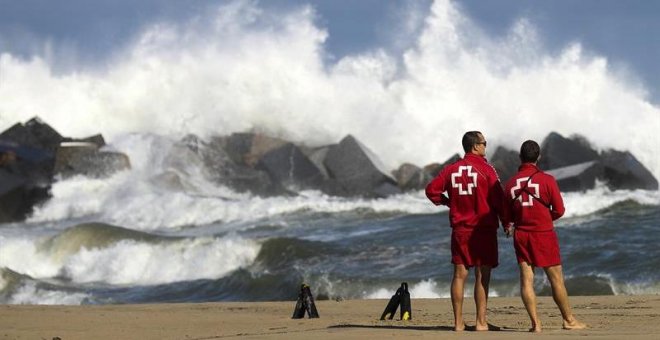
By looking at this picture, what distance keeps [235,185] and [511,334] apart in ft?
111

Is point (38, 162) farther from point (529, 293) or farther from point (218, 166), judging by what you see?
point (529, 293)

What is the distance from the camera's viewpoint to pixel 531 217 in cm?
721

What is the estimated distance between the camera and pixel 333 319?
32.2ft

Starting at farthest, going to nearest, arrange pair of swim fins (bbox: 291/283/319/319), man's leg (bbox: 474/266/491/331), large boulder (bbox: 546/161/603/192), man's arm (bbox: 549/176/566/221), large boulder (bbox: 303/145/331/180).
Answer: large boulder (bbox: 303/145/331/180) → large boulder (bbox: 546/161/603/192) → pair of swim fins (bbox: 291/283/319/319) → man's leg (bbox: 474/266/491/331) → man's arm (bbox: 549/176/566/221)

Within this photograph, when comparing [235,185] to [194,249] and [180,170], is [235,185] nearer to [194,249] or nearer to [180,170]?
[180,170]

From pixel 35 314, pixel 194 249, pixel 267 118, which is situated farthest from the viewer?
pixel 267 118

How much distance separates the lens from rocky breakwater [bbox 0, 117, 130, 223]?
1505 inches

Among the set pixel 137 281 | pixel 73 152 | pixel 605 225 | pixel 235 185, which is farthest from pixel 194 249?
pixel 73 152

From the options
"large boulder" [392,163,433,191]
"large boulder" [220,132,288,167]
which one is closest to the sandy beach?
"large boulder" [392,163,433,191]

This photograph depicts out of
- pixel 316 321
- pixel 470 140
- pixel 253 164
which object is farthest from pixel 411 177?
pixel 470 140

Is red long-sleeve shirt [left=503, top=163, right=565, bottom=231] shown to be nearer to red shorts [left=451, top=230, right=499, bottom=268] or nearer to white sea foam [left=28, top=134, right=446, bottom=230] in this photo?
red shorts [left=451, top=230, right=499, bottom=268]

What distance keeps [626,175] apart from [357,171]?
10037mm

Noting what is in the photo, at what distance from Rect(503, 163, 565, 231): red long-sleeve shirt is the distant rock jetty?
27611mm

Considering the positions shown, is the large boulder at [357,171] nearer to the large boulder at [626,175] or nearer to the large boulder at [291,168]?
the large boulder at [291,168]
